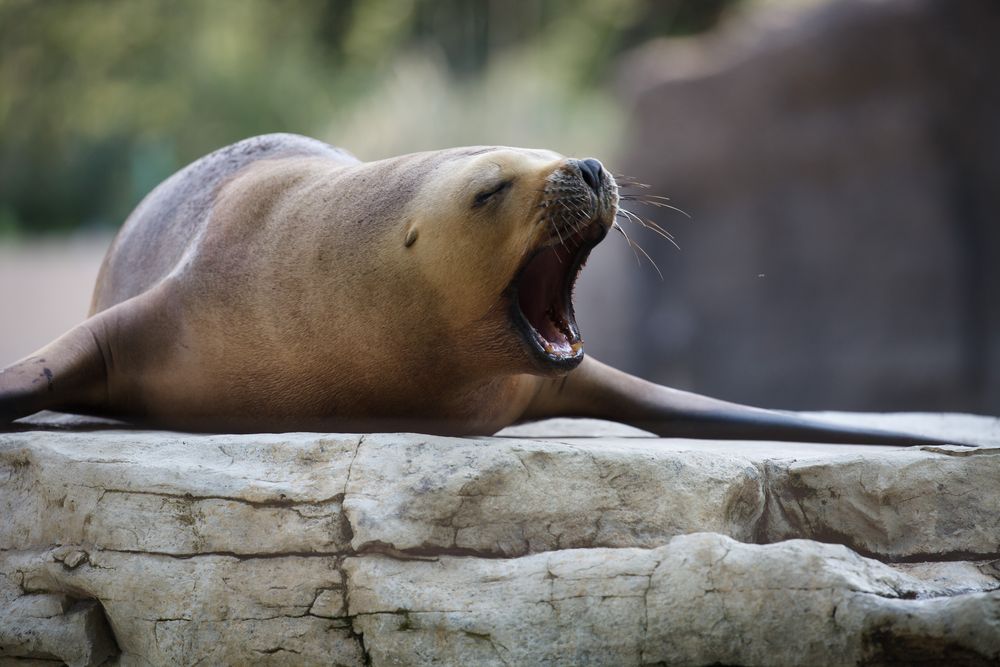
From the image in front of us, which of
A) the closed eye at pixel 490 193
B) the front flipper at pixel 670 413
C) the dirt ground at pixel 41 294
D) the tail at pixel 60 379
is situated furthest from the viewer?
the dirt ground at pixel 41 294

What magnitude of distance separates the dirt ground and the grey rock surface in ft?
41.9

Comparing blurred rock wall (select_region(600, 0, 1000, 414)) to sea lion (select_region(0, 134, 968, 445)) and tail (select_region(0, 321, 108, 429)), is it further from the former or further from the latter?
tail (select_region(0, 321, 108, 429))

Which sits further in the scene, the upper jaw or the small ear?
the small ear

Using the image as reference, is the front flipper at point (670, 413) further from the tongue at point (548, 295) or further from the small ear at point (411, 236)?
the small ear at point (411, 236)

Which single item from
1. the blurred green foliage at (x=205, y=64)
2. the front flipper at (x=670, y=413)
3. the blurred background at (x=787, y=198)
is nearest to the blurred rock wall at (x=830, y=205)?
the blurred background at (x=787, y=198)

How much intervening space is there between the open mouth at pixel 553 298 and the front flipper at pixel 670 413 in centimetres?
74

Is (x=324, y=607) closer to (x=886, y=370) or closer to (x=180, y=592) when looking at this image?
(x=180, y=592)

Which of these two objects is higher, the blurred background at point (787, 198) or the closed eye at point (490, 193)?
the closed eye at point (490, 193)

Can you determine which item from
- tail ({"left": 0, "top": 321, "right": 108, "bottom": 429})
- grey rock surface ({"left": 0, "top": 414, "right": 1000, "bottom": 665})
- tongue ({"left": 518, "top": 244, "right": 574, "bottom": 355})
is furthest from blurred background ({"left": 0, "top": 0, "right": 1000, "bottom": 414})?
grey rock surface ({"left": 0, "top": 414, "right": 1000, "bottom": 665})

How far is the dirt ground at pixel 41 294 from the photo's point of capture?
16828 mm

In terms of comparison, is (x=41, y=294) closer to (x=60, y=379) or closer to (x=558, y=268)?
(x=60, y=379)

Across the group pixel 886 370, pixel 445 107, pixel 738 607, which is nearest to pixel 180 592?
pixel 738 607

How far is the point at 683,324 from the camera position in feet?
45.4

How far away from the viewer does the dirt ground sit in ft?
55.2
